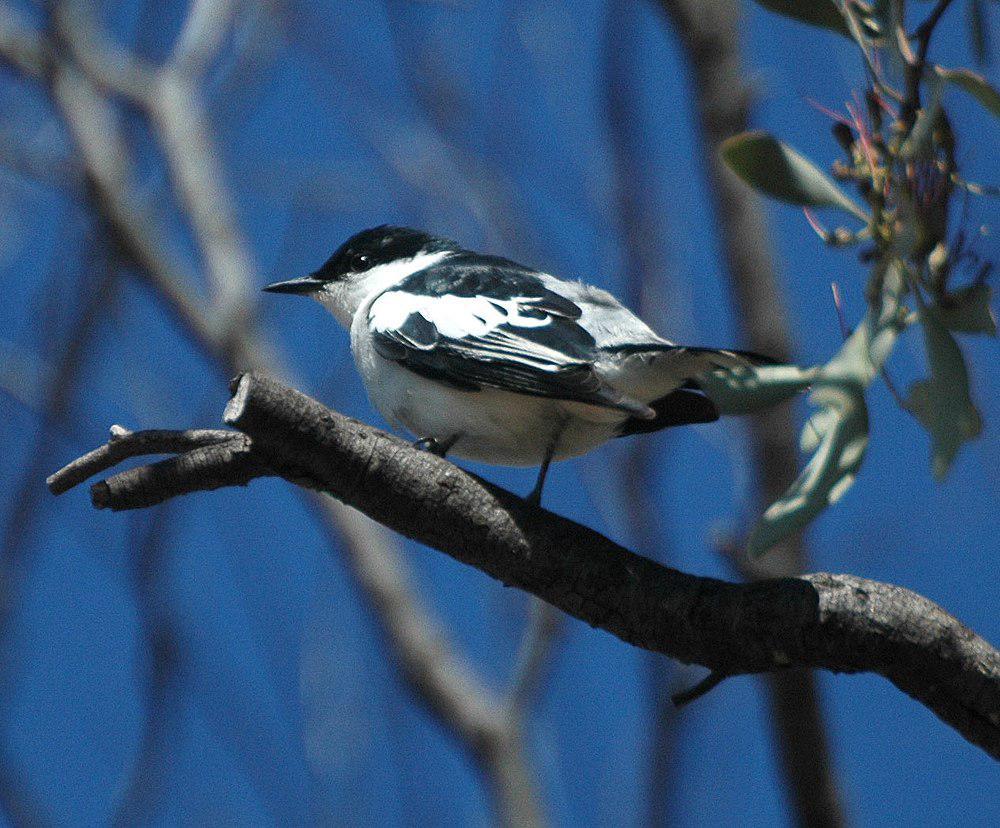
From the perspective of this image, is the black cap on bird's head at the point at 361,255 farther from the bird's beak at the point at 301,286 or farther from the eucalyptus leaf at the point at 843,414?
the eucalyptus leaf at the point at 843,414

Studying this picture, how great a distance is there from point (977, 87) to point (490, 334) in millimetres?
1824

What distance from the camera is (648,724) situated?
6.73 m

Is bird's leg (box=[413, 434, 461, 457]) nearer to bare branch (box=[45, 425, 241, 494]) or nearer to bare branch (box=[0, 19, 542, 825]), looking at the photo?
bare branch (box=[45, 425, 241, 494])

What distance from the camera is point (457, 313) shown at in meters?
3.60

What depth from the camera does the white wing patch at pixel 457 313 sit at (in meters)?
3.46

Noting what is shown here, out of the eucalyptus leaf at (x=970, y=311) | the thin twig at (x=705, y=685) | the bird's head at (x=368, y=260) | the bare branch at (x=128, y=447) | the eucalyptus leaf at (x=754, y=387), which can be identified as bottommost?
the thin twig at (x=705, y=685)

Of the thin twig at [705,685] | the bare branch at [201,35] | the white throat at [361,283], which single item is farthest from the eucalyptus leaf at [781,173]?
the bare branch at [201,35]

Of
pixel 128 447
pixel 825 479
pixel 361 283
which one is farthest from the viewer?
pixel 361 283

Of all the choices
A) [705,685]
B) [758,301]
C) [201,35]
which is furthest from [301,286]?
[201,35]

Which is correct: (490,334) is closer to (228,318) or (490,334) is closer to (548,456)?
(548,456)

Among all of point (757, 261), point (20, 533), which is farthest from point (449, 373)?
point (20, 533)

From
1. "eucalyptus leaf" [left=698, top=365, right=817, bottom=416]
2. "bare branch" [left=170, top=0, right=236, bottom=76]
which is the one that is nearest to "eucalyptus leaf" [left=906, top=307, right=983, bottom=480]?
"eucalyptus leaf" [left=698, top=365, right=817, bottom=416]

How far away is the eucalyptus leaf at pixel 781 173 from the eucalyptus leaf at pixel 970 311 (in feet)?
0.59

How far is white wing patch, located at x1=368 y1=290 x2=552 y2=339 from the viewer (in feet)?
11.4
